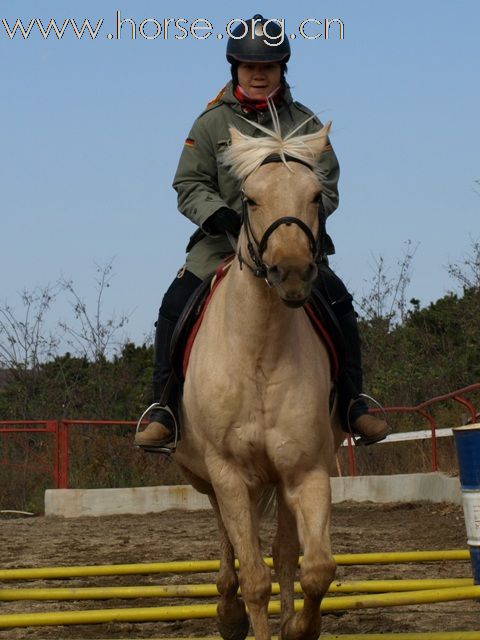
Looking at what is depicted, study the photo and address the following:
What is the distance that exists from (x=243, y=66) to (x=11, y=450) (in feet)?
49.8

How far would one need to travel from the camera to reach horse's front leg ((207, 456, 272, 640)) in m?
6.34

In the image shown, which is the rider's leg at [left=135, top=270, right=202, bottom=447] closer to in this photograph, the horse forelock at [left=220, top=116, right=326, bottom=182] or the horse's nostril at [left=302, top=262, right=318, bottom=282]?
the horse forelock at [left=220, top=116, right=326, bottom=182]

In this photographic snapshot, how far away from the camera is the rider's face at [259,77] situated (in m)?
7.11

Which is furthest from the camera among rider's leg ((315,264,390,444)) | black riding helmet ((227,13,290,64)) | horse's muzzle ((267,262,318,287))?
rider's leg ((315,264,390,444))

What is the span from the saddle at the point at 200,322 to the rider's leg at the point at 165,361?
16 cm

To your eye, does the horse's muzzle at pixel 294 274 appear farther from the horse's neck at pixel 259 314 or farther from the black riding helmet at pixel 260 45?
the black riding helmet at pixel 260 45

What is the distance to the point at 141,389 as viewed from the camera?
26.5m

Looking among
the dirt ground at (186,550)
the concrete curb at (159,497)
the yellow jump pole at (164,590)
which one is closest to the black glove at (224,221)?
the yellow jump pole at (164,590)

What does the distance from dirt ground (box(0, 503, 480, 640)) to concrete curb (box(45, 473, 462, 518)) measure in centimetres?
43

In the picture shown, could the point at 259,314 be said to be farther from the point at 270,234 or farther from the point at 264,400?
the point at 270,234

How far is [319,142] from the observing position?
6.28 metres

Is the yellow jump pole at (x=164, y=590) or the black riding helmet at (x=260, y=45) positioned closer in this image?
the black riding helmet at (x=260, y=45)

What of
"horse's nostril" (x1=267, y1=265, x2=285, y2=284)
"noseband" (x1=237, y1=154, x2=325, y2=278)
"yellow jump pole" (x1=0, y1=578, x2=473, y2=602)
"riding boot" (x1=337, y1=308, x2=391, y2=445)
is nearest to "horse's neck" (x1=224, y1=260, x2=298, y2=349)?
"noseband" (x1=237, y1=154, x2=325, y2=278)

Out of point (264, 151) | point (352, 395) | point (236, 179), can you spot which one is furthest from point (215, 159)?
point (352, 395)
